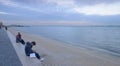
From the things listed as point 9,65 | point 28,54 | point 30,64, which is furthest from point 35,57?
point 9,65

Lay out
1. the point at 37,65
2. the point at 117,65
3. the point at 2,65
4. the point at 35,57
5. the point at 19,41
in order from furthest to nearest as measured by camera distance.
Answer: the point at 19,41, the point at 117,65, the point at 35,57, the point at 37,65, the point at 2,65

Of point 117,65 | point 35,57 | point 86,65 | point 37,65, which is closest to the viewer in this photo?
point 37,65

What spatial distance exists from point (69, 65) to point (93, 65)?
1.80 meters

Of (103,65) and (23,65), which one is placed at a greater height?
(23,65)

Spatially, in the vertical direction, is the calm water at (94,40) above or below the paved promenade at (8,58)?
below

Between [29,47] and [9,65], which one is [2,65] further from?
[29,47]

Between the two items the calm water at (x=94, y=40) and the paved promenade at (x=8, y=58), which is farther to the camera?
the calm water at (x=94, y=40)

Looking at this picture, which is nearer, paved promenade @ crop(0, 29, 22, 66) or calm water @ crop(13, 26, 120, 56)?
paved promenade @ crop(0, 29, 22, 66)

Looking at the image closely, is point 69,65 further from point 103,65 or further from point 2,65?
point 2,65

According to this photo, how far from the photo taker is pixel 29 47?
40.9 feet

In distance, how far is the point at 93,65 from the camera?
523 inches

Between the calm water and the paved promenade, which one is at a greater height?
the paved promenade

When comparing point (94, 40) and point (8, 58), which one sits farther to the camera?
point (94, 40)

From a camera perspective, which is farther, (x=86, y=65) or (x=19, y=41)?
(x=19, y=41)
